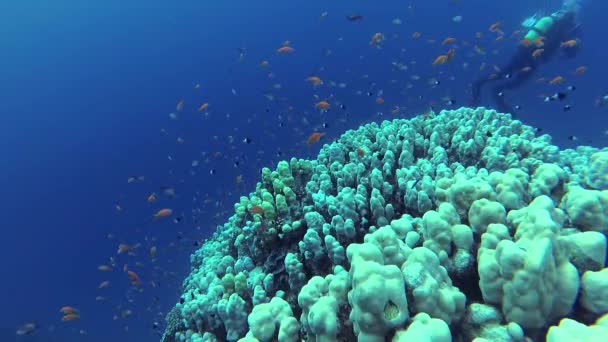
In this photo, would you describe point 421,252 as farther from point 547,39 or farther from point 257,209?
point 547,39

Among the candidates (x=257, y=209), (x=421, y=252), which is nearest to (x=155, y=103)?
(x=257, y=209)

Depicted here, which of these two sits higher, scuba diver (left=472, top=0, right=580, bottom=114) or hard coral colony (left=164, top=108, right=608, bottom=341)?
scuba diver (left=472, top=0, right=580, bottom=114)

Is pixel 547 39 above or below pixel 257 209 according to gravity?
above

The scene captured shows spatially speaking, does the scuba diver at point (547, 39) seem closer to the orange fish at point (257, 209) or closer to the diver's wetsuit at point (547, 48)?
the diver's wetsuit at point (547, 48)

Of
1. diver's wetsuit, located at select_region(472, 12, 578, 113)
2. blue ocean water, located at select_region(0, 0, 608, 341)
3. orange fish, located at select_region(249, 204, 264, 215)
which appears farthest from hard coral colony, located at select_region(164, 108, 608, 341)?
blue ocean water, located at select_region(0, 0, 608, 341)

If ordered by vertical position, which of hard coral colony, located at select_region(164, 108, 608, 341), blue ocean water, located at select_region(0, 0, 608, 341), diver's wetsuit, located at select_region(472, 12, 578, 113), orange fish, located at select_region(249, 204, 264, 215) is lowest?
hard coral colony, located at select_region(164, 108, 608, 341)

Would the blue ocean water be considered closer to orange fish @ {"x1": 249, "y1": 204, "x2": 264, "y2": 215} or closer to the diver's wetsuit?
the diver's wetsuit

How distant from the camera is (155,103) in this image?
223 ft

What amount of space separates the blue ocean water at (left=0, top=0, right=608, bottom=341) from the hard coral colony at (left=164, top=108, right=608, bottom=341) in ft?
81.0

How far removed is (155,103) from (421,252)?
70.6 m

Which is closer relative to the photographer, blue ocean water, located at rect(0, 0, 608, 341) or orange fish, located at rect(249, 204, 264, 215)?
orange fish, located at rect(249, 204, 264, 215)

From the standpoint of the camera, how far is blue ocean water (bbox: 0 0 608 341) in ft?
128

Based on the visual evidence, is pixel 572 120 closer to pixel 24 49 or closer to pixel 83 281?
pixel 83 281

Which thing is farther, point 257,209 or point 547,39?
point 547,39
